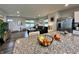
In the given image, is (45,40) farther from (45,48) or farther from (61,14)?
(61,14)

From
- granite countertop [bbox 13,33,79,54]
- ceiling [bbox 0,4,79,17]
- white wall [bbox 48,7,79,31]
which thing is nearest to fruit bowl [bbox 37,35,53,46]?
granite countertop [bbox 13,33,79,54]

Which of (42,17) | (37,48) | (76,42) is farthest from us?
(42,17)

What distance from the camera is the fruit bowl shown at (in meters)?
1.14

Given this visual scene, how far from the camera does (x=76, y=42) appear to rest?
1.25 meters

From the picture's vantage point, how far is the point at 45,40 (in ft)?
3.81

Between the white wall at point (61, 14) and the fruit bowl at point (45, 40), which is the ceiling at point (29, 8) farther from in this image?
the fruit bowl at point (45, 40)

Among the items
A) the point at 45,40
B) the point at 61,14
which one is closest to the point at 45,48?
the point at 45,40

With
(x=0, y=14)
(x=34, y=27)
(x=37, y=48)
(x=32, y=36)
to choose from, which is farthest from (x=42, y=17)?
(x=0, y=14)

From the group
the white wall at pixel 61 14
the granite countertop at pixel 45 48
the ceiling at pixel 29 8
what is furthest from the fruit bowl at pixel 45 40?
the ceiling at pixel 29 8

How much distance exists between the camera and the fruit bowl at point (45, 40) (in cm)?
114

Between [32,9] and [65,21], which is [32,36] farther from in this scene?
[65,21]

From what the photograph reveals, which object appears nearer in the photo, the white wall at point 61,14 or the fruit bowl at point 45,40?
the fruit bowl at point 45,40
